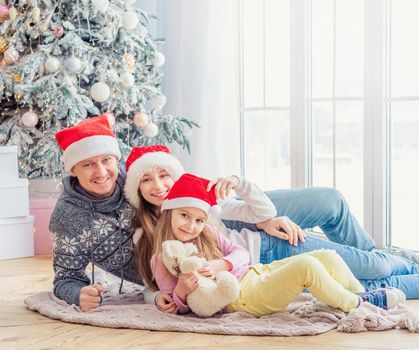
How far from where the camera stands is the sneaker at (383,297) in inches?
107

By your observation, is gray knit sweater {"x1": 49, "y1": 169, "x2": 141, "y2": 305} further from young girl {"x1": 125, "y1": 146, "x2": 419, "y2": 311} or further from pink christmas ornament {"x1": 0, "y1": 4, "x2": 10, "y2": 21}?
pink christmas ornament {"x1": 0, "y1": 4, "x2": 10, "y2": 21}

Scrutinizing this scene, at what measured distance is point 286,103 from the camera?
448cm

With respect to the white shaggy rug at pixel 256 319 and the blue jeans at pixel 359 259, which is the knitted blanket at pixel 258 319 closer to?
the white shaggy rug at pixel 256 319

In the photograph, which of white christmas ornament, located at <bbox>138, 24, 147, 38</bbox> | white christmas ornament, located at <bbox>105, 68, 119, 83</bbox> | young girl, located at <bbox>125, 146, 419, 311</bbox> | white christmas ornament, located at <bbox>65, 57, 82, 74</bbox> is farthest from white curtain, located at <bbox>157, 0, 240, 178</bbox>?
young girl, located at <bbox>125, 146, 419, 311</bbox>

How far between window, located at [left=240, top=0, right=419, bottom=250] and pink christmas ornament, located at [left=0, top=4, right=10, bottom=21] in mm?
1333

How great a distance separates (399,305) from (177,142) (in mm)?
2059

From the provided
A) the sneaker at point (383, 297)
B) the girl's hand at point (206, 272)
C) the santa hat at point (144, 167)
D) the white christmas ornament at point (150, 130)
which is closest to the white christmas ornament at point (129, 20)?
the white christmas ornament at point (150, 130)

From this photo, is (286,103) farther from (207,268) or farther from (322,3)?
(207,268)

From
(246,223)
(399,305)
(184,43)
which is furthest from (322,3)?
(399,305)

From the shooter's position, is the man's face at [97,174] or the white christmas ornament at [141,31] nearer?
the man's face at [97,174]

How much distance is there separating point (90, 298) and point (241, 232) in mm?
577

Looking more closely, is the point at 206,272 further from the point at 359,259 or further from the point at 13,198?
the point at 13,198

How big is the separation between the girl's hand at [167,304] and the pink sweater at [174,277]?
0.02m

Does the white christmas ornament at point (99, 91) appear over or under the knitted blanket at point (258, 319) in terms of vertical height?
over
